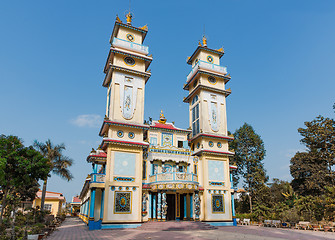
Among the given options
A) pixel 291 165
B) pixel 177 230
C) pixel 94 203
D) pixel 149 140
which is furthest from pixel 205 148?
pixel 291 165

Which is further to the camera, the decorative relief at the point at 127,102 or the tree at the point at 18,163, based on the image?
the decorative relief at the point at 127,102

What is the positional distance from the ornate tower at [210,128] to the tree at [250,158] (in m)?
9.89

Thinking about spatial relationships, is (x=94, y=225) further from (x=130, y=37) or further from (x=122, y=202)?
(x=130, y=37)

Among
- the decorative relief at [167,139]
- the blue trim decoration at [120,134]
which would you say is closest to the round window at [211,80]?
the decorative relief at [167,139]

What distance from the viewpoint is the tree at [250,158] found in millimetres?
34062

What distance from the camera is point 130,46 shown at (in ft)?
83.9

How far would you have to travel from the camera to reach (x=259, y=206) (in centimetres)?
3228

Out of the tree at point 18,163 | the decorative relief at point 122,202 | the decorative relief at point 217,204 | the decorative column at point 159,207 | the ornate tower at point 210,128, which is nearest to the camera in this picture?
the tree at point 18,163

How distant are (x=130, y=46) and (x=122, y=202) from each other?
49.6ft

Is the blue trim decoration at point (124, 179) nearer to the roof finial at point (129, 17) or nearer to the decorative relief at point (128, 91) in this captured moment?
the decorative relief at point (128, 91)

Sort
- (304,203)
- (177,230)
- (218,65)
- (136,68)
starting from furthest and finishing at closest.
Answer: (218,65)
(304,203)
(136,68)
(177,230)

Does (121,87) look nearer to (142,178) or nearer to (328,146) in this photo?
(142,178)

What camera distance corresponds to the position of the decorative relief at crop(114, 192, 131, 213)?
67.9 ft

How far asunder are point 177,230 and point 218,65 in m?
19.5
